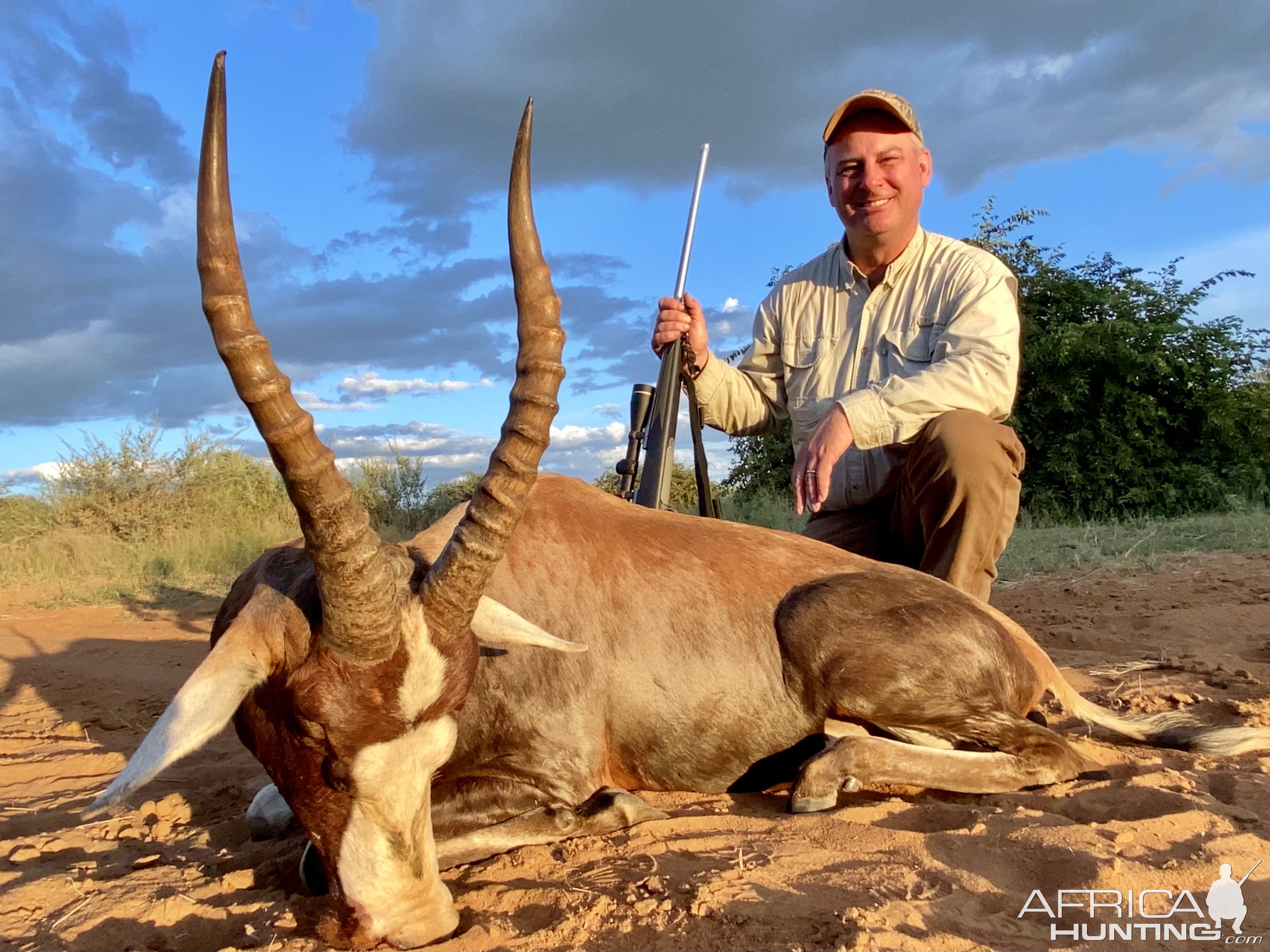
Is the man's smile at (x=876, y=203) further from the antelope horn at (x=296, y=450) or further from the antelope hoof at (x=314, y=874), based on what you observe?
the antelope hoof at (x=314, y=874)

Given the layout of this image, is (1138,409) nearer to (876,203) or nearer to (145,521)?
(876,203)

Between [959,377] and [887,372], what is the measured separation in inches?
28.5

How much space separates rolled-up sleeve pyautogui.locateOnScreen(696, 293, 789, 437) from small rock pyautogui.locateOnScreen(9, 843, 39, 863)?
14.3 feet

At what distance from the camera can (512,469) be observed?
9.74ft

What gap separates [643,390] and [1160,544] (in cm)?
724

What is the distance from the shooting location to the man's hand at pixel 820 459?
15.1 ft

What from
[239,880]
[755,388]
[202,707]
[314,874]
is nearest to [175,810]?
[239,880]

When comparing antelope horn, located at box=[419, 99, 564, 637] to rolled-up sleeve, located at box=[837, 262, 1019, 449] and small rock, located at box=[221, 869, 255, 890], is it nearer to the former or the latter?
small rock, located at box=[221, 869, 255, 890]

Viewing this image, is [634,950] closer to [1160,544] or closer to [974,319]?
[974,319]

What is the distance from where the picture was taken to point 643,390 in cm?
632

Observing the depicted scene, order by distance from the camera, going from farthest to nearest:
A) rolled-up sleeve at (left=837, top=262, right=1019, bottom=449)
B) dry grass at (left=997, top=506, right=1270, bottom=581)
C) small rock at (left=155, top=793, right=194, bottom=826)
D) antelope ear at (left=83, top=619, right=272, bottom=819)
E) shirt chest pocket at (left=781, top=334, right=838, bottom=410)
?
dry grass at (left=997, top=506, right=1270, bottom=581) → shirt chest pocket at (left=781, top=334, right=838, bottom=410) → rolled-up sleeve at (left=837, top=262, right=1019, bottom=449) → small rock at (left=155, top=793, right=194, bottom=826) → antelope ear at (left=83, top=619, right=272, bottom=819)

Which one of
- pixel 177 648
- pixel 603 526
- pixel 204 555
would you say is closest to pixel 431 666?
pixel 603 526

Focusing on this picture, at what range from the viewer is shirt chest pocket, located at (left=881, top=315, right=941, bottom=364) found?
5.60m

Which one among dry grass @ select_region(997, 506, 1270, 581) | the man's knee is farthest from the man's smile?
dry grass @ select_region(997, 506, 1270, 581)
